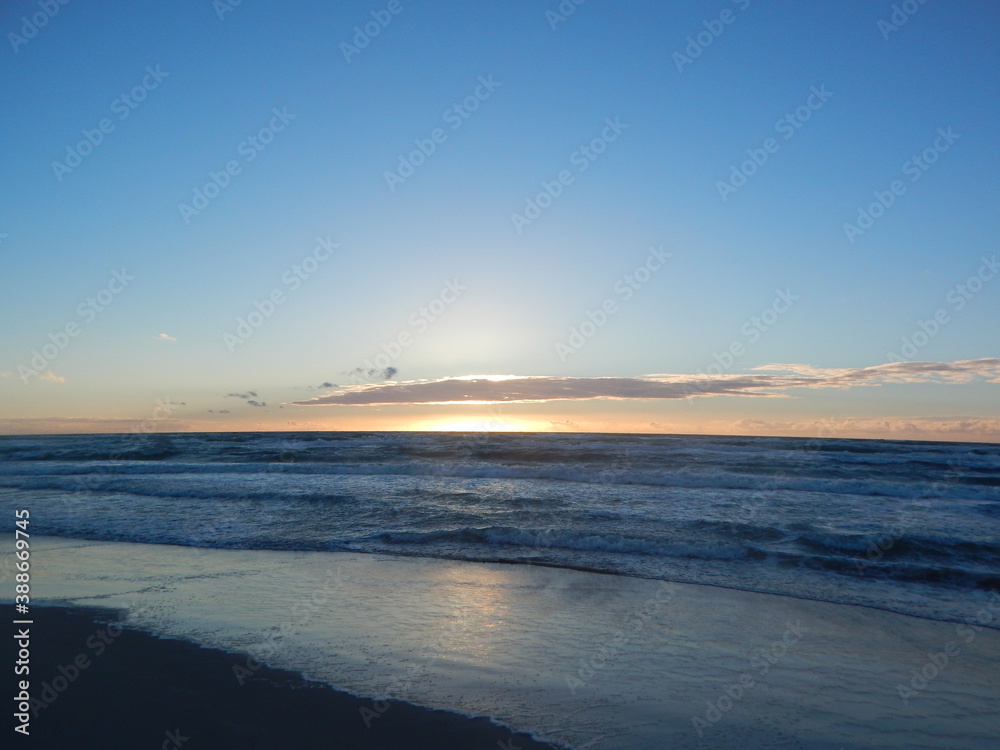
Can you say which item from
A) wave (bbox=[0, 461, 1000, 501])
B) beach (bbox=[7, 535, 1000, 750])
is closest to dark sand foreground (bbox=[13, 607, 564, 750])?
beach (bbox=[7, 535, 1000, 750])

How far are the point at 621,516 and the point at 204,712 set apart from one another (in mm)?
12218

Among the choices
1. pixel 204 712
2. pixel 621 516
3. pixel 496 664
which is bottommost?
pixel 621 516

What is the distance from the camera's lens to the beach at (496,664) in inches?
194

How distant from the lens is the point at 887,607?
29.0 ft

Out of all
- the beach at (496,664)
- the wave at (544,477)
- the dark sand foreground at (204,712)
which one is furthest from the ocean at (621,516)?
the dark sand foreground at (204,712)

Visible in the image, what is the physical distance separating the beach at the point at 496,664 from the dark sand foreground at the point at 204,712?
0.02 metres

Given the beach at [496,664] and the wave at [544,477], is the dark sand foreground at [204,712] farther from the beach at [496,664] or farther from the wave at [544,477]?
the wave at [544,477]

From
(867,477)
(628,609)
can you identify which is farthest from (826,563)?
(867,477)

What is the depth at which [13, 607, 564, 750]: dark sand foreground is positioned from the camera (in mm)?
4664

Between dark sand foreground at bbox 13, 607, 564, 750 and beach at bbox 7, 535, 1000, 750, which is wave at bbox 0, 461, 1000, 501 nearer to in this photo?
beach at bbox 7, 535, 1000, 750

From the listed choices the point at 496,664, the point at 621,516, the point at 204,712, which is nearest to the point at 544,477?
the point at 621,516

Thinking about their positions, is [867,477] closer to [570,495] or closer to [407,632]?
[570,495]

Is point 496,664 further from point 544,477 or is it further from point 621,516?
point 544,477

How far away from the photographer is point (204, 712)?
5.14 m
